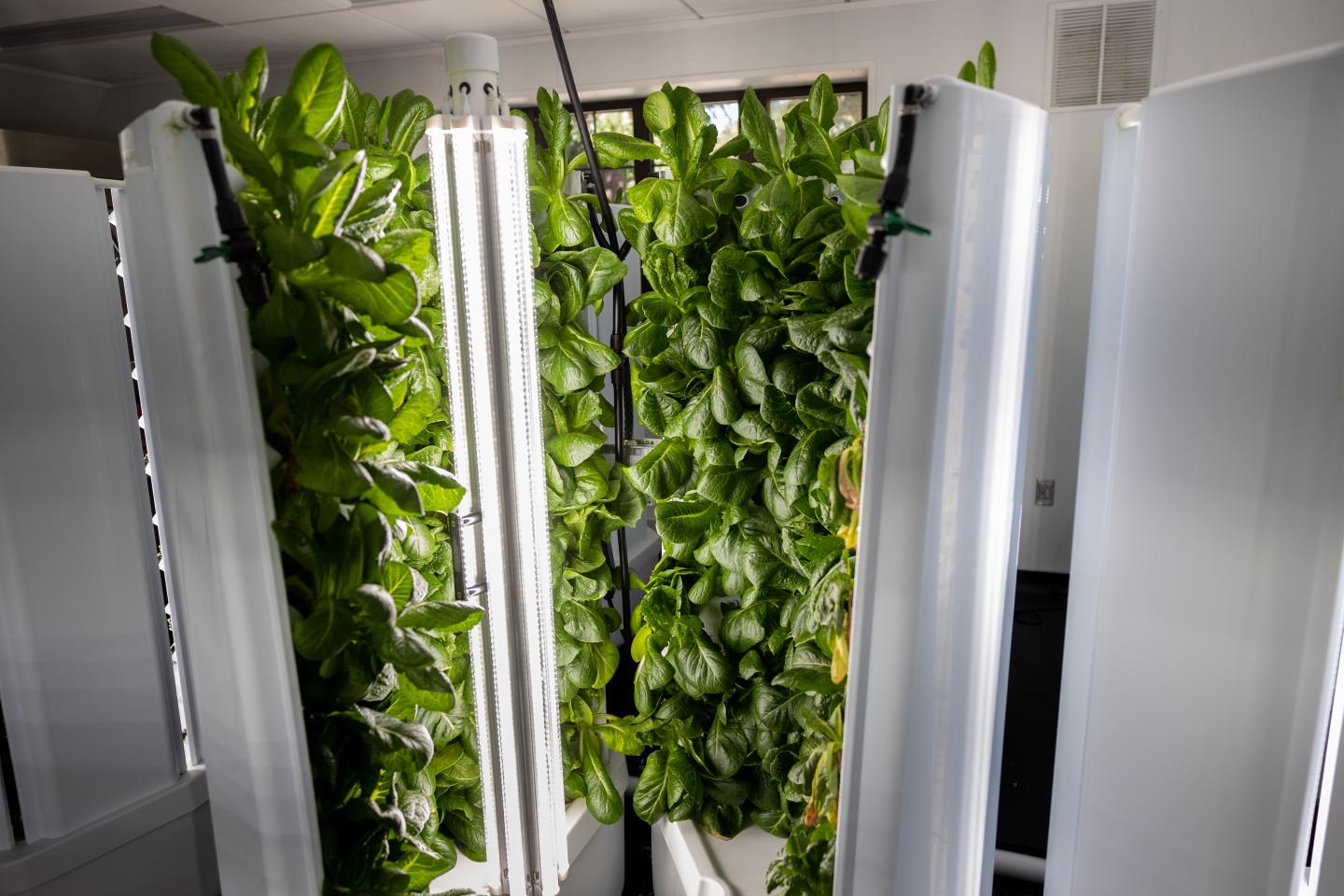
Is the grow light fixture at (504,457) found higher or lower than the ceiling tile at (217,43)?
lower

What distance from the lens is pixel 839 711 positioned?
1.05 meters

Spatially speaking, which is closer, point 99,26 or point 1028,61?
point 1028,61

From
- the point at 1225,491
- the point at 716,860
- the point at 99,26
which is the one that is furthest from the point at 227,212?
the point at 99,26

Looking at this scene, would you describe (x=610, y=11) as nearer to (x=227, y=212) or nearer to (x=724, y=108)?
(x=724, y=108)

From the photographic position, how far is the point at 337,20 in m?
3.97

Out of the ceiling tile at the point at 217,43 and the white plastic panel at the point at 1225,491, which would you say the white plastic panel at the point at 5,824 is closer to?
the white plastic panel at the point at 1225,491

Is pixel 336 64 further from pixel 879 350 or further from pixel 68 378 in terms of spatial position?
pixel 68 378

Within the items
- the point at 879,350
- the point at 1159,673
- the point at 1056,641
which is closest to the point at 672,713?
the point at 1159,673

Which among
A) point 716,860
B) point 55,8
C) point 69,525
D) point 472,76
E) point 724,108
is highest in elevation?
point 55,8

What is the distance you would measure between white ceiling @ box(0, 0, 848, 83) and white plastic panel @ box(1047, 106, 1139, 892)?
10.9 feet

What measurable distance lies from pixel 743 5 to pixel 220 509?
3731 millimetres

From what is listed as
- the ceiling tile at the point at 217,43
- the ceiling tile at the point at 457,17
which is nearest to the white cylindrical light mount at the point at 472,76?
the ceiling tile at the point at 457,17

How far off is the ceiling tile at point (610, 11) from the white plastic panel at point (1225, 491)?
3.39m

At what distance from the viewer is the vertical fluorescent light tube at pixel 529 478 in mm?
891
